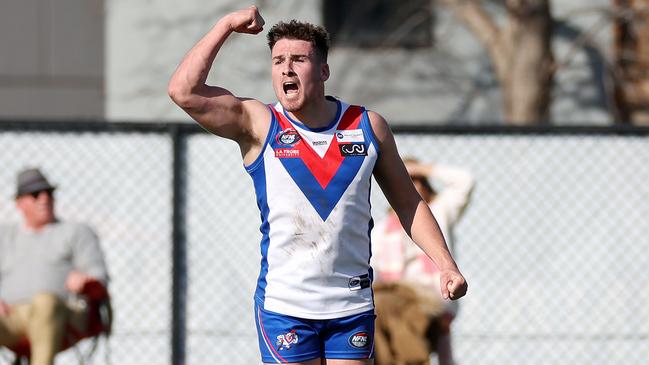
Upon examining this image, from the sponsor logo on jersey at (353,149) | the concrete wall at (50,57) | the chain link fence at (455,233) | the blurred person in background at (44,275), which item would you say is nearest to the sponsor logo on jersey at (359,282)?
the sponsor logo on jersey at (353,149)

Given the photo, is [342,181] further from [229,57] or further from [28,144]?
[229,57]

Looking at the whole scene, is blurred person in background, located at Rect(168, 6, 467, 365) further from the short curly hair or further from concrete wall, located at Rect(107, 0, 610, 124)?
concrete wall, located at Rect(107, 0, 610, 124)

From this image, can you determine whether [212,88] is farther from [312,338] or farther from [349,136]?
[312,338]

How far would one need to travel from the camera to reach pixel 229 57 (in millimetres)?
12930

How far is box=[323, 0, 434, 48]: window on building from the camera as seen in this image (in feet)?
43.3

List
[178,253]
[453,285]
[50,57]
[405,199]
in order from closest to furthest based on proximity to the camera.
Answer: [453,285] < [405,199] < [178,253] < [50,57]

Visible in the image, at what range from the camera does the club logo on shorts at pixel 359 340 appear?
4.33 meters

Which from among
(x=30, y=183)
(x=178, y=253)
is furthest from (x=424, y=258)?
(x=30, y=183)

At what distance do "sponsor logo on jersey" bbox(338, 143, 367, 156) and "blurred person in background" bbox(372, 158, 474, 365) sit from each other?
264 cm

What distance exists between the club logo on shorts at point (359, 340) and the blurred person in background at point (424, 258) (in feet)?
8.13

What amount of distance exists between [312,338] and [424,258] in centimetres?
294

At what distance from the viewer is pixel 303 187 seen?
425cm

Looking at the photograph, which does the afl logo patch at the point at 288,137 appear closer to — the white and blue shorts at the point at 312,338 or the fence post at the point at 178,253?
the white and blue shorts at the point at 312,338

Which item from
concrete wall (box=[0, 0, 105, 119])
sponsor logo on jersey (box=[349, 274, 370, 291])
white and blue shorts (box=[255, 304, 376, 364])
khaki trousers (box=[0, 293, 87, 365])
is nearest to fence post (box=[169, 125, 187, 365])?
khaki trousers (box=[0, 293, 87, 365])
